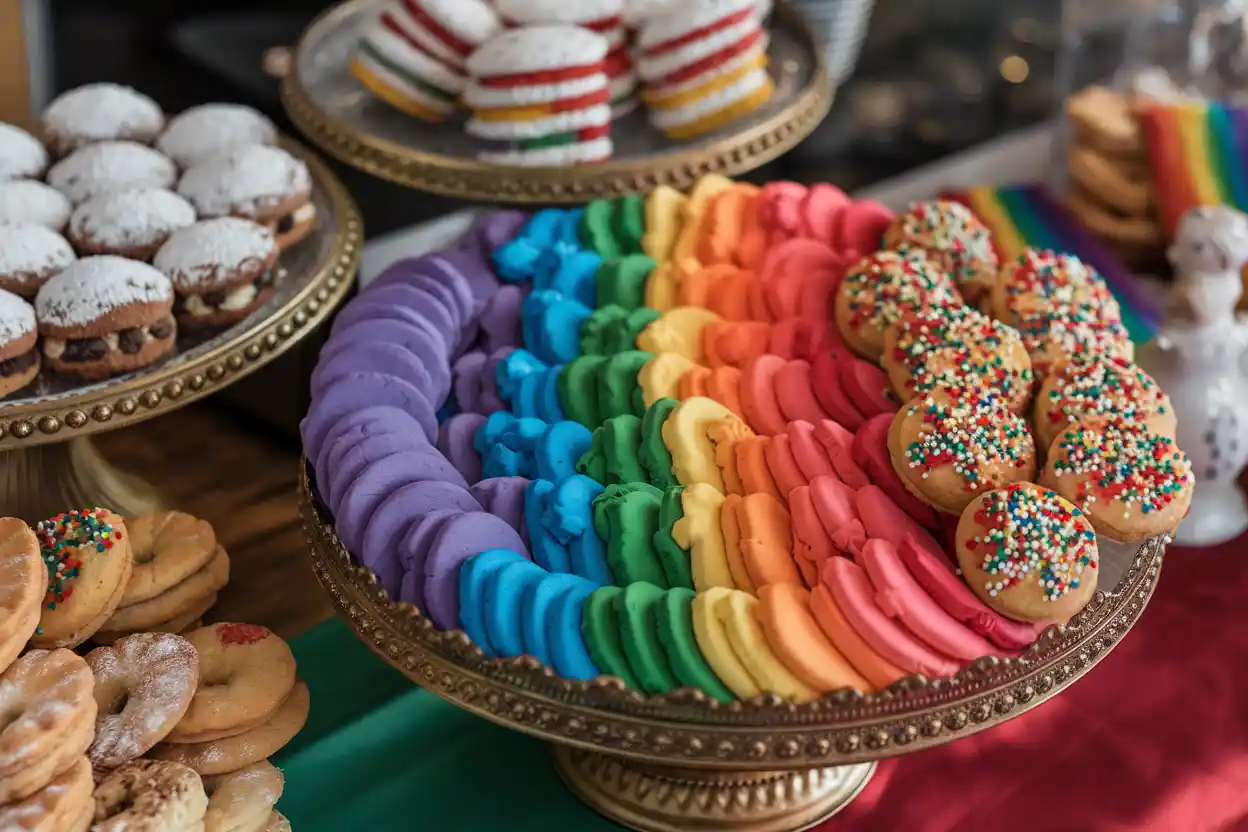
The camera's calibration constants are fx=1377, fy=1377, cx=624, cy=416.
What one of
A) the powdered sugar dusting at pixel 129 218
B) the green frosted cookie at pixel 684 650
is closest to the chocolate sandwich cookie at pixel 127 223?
the powdered sugar dusting at pixel 129 218

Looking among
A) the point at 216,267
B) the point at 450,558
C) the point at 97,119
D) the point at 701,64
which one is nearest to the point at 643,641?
the point at 450,558

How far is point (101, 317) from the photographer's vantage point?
1.21m

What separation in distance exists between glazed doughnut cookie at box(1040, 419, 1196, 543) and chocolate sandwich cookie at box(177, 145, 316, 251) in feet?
2.64

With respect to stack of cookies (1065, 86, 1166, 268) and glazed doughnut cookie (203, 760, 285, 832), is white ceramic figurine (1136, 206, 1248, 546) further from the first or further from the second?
glazed doughnut cookie (203, 760, 285, 832)

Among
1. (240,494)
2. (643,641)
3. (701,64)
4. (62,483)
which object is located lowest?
(240,494)

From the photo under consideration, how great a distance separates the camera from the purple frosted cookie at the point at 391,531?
104 centimetres

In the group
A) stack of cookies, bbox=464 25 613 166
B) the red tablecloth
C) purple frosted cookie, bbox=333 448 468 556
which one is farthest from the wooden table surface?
the red tablecloth

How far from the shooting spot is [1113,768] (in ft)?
4.14

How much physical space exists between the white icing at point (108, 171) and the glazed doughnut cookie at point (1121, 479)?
94cm

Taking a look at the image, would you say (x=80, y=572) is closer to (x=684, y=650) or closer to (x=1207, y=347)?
(x=684, y=650)

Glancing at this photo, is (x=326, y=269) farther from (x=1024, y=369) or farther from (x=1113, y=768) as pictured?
(x=1113, y=768)

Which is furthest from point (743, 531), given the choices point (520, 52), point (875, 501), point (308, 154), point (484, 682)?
point (308, 154)

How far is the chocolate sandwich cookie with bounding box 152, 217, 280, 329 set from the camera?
1.29 metres

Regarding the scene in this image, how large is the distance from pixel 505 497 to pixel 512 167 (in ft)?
1.72
